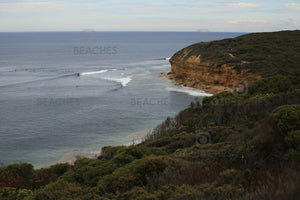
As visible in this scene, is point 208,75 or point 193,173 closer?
point 193,173

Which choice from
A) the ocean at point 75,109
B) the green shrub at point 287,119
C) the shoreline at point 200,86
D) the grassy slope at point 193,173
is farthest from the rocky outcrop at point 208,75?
the grassy slope at point 193,173

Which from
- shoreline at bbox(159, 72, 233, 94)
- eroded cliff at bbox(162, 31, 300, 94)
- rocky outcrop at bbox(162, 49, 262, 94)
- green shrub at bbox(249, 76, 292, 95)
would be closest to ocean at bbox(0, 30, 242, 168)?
shoreline at bbox(159, 72, 233, 94)

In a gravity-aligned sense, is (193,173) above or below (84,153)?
above

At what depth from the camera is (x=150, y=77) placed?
57.0m

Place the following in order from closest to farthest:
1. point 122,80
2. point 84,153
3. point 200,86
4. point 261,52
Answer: point 84,153 → point 200,86 → point 261,52 → point 122,80

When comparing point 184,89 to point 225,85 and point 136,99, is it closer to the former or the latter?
point 225,85

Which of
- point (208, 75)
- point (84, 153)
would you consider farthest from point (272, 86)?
point (208, 75)

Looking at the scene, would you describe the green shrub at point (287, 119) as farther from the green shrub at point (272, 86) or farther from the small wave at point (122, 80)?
the small wave at point (122, 80)

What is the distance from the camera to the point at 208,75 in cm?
4488

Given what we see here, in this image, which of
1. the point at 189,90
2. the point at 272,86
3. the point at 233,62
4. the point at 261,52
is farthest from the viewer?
Answer: the point at 261,52

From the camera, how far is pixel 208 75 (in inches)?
1767

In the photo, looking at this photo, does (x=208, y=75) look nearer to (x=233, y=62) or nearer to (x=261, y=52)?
(x=233, y=62)

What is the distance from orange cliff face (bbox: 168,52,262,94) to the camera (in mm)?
40688

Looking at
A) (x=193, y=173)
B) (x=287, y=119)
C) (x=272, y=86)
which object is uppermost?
(x=272, y=86)
